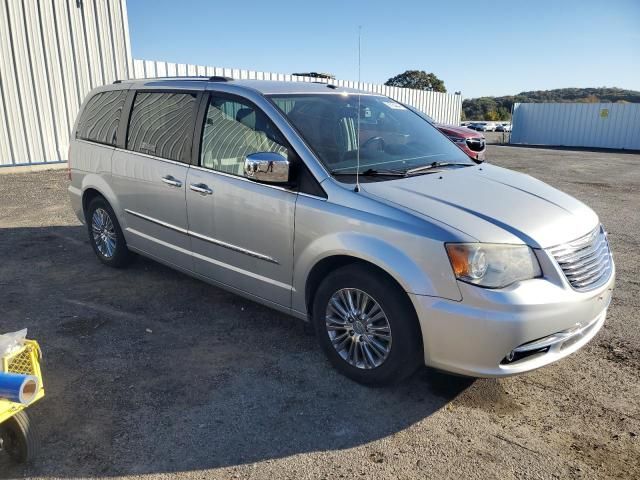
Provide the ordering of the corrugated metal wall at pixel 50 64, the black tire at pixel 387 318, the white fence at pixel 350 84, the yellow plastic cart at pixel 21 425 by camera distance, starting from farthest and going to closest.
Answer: the white fence at pixel 350 84 < the corrugated metal wall at pixel 50 64 < the black tire at pixel 387 318 < the yellow plastic cart at pixel 21 425

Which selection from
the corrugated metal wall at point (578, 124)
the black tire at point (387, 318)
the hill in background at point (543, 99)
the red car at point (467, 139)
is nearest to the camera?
the black tire at point (387, 318)

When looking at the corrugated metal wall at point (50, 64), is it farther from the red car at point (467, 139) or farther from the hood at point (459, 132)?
the red car at point (467, 139)

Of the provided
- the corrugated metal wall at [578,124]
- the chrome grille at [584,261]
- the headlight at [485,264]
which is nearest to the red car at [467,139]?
the chrome grille at [584,261]

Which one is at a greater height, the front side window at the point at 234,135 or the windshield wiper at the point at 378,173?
the front side window at the point at 234,135

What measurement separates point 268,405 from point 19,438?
132cm

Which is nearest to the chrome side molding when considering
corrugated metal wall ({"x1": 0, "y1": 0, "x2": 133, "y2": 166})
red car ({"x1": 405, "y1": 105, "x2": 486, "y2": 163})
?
red car ({"x1": 405, "y1": 105, "x2": 486, "y2": 163})

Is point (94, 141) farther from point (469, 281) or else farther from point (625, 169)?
point (625, 169)

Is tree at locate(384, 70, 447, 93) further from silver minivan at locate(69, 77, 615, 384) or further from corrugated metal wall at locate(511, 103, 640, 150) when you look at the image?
silver minivan at locate(69, 77, 615, 384)

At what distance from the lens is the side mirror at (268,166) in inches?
131

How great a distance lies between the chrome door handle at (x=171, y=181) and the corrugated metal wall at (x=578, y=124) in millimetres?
31682

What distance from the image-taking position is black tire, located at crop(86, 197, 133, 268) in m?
5.26

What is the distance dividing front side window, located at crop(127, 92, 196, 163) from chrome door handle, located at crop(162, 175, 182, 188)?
17cm

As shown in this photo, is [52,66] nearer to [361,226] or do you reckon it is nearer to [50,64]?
[50,64]

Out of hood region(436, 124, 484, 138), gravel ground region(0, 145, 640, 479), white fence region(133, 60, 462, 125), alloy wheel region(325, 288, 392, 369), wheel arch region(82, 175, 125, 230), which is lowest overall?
gravel ground region(0, 145, 640, 479)
